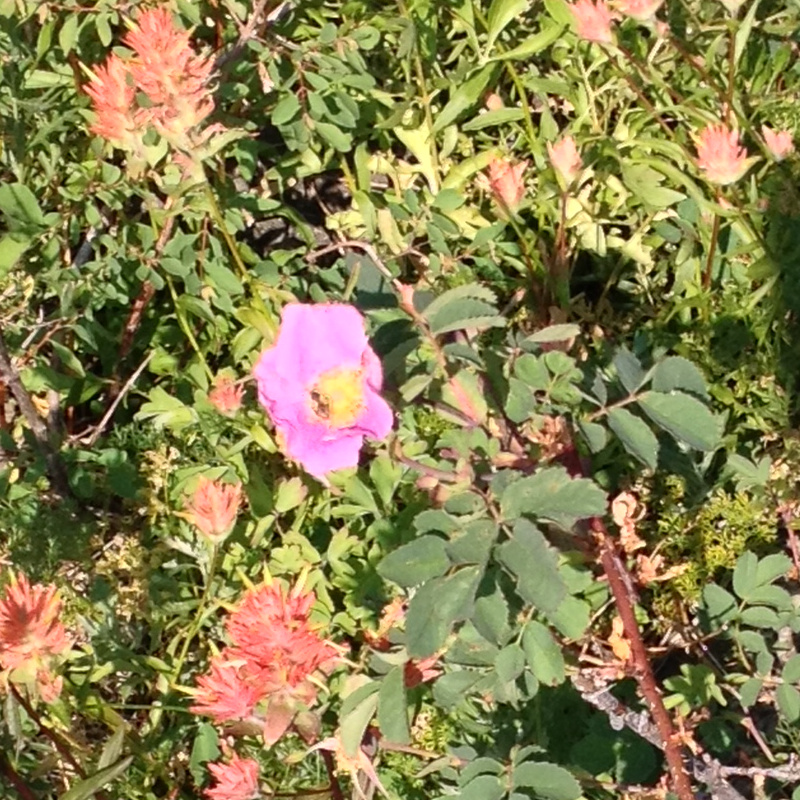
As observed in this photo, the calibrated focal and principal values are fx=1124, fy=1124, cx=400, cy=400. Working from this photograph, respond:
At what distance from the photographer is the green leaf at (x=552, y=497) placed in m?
1.02

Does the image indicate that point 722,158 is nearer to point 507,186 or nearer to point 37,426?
point 507,186

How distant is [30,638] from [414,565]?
0.45 meters

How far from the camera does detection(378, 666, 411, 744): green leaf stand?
1.08 metres

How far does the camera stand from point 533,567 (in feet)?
3.29

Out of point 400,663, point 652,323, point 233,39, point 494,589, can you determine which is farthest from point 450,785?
point 233,39

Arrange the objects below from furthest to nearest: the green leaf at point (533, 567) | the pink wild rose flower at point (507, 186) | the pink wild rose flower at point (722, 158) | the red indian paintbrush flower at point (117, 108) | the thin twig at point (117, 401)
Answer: the thin twig at point (117, 401) → the pink wild rose flower at point (507, 186) → the pink wild rose flower at point (722, 158) → the red indian paintbrush flower at point (117, 108) → the green leaf at point (533, 567)

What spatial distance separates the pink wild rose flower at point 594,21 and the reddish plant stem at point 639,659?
0.66 metres

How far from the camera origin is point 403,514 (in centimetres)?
158

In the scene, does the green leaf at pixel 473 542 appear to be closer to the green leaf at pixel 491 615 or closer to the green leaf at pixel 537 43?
the green leaf at pixel 491 615

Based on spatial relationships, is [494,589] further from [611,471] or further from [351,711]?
[611,471]

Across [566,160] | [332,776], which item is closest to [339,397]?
[332,776]

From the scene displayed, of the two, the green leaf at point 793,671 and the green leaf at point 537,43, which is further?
the green leaf at point 537,43

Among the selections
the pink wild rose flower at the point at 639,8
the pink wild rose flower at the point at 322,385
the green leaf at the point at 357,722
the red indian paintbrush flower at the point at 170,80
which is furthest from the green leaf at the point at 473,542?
the pink wild rose flower at the point at 639,8

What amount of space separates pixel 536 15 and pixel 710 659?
110 cm
